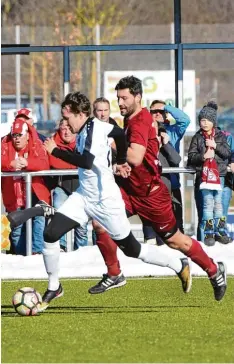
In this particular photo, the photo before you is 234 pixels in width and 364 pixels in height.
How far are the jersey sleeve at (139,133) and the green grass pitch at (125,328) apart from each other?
1534 millimetres

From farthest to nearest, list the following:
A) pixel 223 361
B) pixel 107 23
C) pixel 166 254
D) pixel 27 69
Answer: pixel 27 69 < pixel 107 23 < pixel 166 254 < pixel 223 361

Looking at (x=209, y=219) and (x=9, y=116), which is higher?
(x=9, y=116)

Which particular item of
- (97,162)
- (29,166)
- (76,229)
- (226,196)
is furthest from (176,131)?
(97,162)

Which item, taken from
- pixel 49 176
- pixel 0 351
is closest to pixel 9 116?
pixel 49 176

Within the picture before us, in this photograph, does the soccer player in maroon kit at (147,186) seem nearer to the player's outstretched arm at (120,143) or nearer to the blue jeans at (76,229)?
the player's outstretched arm at (120,143)

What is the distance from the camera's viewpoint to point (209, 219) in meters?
15.4

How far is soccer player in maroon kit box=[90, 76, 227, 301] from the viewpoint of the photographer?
1112 cm

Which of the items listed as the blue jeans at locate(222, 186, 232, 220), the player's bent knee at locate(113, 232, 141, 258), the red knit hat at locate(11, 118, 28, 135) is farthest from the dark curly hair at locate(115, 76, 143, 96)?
the blue jeans at locate(222, 186, 232, 220)

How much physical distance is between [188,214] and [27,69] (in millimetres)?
6901

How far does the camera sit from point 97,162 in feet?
35.1

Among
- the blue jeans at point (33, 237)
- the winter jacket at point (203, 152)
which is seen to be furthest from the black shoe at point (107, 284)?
the winter jacket at point (203, 152)

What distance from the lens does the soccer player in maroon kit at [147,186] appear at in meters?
11.1

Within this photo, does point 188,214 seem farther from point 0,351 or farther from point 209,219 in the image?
point 0,351

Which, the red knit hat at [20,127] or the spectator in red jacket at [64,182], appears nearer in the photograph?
the red knit hat at [20,127]
